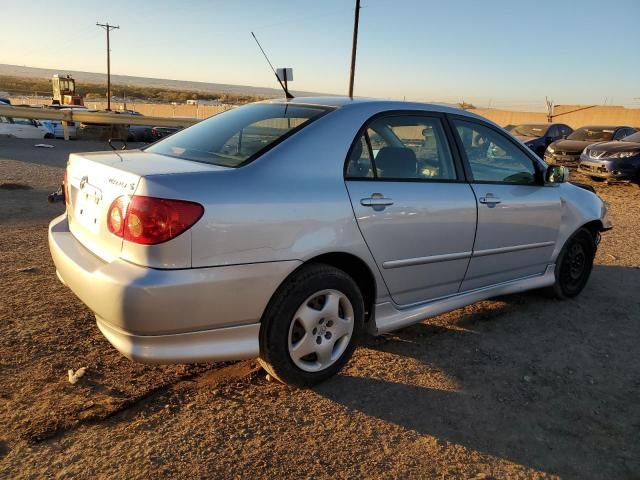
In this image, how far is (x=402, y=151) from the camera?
3330 mm

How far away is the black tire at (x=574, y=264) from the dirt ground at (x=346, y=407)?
1.81 ft

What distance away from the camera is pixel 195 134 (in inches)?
135

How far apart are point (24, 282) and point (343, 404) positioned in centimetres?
299

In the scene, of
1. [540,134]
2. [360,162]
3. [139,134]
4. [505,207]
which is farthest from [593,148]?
[139,134]

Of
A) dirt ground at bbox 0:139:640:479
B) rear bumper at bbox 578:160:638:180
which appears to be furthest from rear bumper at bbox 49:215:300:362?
rear bumper at bbox 578:160:638:180

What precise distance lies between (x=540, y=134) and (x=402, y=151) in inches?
642

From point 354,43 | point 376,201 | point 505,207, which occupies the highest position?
point 354,43

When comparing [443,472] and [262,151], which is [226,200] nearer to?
[262,151]

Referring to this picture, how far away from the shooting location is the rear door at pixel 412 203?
2998 millimetres

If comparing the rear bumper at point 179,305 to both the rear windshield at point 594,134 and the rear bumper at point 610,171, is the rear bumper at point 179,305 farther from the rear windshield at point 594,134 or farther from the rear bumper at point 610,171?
the rear windshield at point 594,134

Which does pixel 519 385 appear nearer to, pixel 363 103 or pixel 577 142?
pixel 363 103

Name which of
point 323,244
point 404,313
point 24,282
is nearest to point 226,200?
point 323,244

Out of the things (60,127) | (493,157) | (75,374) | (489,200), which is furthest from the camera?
(60,127)

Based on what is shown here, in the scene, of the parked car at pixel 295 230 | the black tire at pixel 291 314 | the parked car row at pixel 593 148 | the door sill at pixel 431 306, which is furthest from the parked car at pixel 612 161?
the black tire at pixel 291 314
